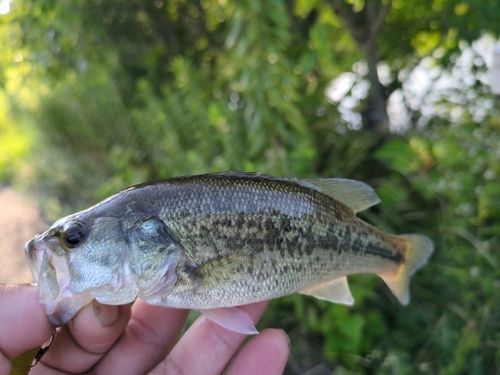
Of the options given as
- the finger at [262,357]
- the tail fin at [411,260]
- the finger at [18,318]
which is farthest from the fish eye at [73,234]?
the tail fin at [411,260]

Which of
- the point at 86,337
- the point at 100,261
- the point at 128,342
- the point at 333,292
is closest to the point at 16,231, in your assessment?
the point at 128,342

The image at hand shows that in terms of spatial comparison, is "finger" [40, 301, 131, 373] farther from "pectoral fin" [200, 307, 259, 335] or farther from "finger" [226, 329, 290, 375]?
"finger" [226, 329, 290, 375]

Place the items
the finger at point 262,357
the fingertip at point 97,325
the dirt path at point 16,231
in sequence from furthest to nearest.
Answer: the dirt path at point 16,231
the finger at point 262,357
the fingertip at point 97,325

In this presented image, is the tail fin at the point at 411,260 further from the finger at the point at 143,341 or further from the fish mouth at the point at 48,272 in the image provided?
the fish mouth at the point at 48,272

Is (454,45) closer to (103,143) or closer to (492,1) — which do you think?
(492,1)

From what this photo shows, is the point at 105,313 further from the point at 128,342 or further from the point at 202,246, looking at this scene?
the point at 202,246

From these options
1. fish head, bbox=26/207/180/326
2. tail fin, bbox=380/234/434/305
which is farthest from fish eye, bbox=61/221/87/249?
tail fin, bbox=380/234/434/305

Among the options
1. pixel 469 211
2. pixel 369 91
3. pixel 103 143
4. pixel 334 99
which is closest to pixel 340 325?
pixel 469 211
